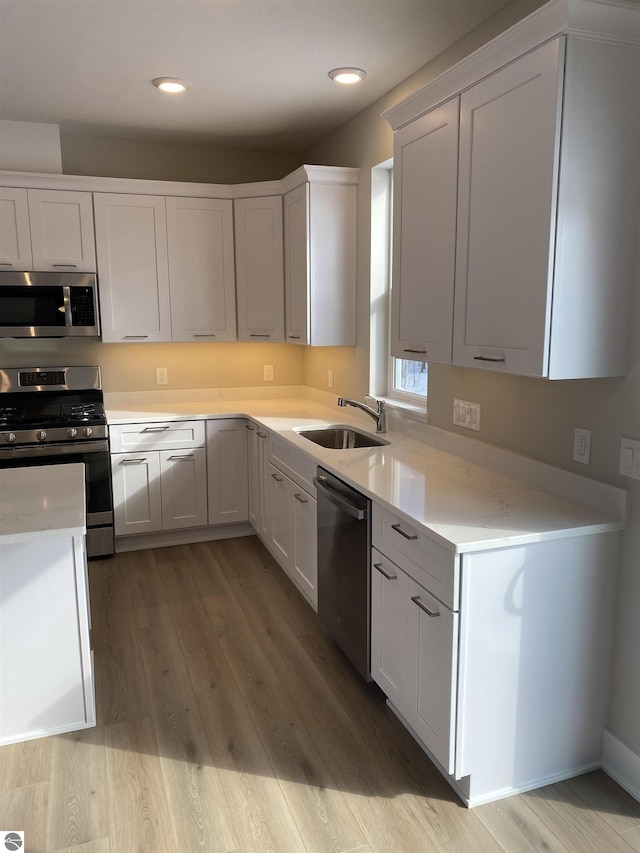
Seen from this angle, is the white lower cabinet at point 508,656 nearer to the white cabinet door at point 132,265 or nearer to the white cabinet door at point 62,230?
the white cabinet door at point 132,265

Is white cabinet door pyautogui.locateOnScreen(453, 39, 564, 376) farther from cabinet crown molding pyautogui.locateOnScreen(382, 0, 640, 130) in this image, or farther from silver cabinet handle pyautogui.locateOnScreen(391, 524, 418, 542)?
silver cabinet handle pyautogui.locateOnScreen(391, 524, 418, 542)

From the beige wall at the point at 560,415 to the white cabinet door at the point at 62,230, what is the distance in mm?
1785

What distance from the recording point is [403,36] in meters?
2.65

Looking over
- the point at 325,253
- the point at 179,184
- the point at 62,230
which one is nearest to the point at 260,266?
the point at 325,253

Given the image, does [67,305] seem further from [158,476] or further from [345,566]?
[345,566]

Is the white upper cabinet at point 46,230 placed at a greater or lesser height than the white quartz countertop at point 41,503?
greater

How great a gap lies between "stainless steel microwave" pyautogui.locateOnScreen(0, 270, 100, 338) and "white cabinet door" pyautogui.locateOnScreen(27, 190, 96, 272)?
3.4 inches

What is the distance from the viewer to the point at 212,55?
9.36ft

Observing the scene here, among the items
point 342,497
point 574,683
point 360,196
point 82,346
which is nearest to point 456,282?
point 342,497

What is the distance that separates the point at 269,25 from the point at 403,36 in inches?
21.7

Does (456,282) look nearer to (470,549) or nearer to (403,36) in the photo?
(470,549)

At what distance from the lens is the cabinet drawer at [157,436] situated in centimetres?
394

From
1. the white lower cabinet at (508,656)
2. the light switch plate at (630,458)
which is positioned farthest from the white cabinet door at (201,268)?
the light switch plate at (630,458)

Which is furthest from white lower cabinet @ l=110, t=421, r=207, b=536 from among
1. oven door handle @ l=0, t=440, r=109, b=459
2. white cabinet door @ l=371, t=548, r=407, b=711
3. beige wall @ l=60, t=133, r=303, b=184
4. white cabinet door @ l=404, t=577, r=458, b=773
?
white cabinet door @ l=404, t=577, r=458, b=773
